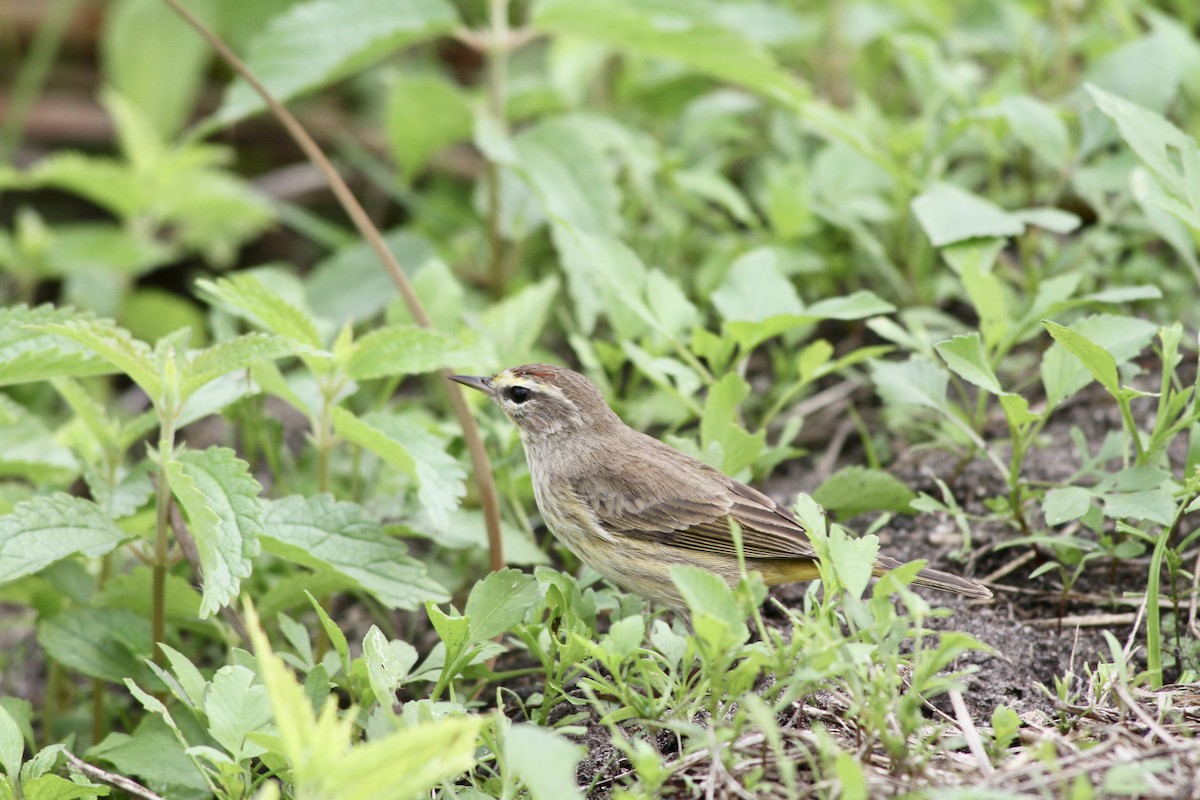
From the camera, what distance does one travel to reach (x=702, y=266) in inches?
206

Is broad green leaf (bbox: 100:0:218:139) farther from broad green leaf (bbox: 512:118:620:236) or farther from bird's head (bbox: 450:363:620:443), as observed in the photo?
bird's head (bbox: 450:363:620:443)

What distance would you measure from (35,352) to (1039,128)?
351 centimetres

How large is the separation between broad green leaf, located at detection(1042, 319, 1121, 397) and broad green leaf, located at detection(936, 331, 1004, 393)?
0.21 metres

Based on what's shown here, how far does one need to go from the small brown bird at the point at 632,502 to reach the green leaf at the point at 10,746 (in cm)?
157

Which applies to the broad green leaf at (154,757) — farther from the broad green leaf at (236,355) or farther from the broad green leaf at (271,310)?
the broad green leaf at (271,310)

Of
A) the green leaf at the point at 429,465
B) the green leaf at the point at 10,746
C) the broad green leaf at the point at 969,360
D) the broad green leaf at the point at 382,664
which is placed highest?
the broad green leaf at the point at 969,360

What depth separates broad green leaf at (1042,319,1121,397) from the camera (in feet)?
10.2

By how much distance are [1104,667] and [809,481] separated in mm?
1541

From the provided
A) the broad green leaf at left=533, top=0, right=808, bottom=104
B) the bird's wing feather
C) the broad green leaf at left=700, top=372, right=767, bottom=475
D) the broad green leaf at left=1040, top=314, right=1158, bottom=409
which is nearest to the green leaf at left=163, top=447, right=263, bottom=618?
the bird's wing feather

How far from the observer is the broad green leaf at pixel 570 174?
491 centimetres

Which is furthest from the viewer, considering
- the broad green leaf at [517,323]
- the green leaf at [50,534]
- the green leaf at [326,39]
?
the green leaf at [326,39]

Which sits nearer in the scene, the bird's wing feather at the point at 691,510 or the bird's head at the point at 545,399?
the bird's wing feather at the point at 691,510

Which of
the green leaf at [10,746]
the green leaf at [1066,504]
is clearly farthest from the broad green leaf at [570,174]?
the green leaf at [10,746]

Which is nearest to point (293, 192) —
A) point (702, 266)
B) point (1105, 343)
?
point (702, 266)
